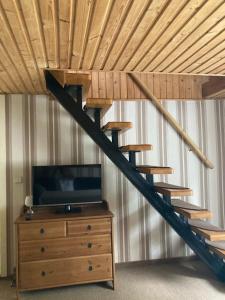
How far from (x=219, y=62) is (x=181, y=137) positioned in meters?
1.43

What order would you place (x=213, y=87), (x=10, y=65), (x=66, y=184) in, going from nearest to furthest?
(x=10, y=65) < (x=66, y=184) < (x=213, y=87)

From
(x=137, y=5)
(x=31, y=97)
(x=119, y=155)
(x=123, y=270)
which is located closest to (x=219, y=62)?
(x=137, y=5)

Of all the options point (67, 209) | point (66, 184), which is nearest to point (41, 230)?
point (67, 209)

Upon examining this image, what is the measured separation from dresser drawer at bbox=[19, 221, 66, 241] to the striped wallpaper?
53cm

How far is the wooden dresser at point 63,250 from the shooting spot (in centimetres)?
261

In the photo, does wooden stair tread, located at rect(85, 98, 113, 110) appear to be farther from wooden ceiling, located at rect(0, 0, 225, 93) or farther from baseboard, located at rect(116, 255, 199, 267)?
baseboard, located at rect(116, 255, 199, 267)

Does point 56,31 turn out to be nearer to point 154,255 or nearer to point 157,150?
point 157,150

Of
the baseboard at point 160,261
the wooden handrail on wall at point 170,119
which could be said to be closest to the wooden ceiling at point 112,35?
the wooden handrail on wall at point 170,119

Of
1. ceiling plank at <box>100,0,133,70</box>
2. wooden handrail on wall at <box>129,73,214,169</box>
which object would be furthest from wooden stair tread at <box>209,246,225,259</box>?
ceiling plank at <box>100,0,133,70</box>

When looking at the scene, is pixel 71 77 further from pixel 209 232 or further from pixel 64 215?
pixel 209 232

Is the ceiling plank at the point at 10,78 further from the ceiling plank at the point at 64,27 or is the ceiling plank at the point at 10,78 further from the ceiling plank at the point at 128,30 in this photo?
the ceiling plank at the point at 128,30

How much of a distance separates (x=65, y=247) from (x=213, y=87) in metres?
2.67

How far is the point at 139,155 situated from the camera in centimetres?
337

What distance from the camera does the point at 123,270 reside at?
3.18 metres
